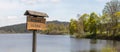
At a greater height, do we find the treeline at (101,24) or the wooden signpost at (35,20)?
the wooden signpost at (35,20)

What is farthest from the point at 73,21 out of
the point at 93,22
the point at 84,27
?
the point at 93,22

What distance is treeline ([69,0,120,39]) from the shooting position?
75.1 metres

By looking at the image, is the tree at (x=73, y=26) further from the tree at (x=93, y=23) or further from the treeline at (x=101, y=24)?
the tree at (x=93, y=23)

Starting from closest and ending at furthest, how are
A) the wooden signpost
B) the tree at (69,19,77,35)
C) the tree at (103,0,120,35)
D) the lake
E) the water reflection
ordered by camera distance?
the wooden signpost → the water reflection → the lake → the tree at (103,0,120,35) → the tree at (69,19,77,35)

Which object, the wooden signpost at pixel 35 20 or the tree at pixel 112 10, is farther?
the tree at pixel 112 10

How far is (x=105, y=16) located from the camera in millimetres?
76062

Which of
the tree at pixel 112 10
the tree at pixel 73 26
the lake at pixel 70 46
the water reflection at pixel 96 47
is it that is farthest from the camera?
the tree at pixel 73 26

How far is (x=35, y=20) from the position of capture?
1218 cm

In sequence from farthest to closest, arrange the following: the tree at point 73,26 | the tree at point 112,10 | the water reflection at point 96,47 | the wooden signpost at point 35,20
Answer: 1. the tree at point 73,26
2. the tree at point 112,10
3. the water reflection at point 96,47
4. the wooden signpost at point 35,20

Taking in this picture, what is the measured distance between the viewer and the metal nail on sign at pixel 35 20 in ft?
38.4

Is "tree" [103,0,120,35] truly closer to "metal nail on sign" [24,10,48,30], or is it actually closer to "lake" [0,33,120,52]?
"lake" [0,33,120,52]

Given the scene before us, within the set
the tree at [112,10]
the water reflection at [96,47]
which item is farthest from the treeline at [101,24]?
the water reflection at [96,47]

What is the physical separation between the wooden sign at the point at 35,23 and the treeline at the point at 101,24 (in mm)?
61832

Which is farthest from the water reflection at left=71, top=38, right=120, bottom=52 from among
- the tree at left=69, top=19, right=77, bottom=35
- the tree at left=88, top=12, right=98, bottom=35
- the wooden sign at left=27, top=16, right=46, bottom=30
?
the tree at left=69, top=19, right=77, bottom=35
